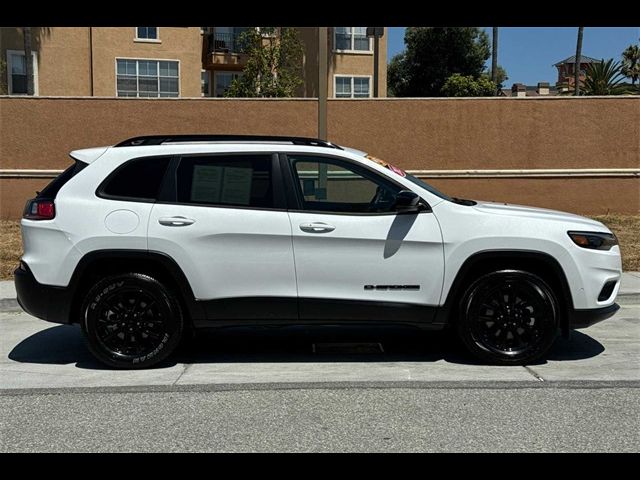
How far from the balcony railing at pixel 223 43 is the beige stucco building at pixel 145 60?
49 mm

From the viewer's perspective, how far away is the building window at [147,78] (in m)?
27.9

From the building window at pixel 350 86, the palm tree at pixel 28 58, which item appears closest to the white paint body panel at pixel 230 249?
the palm tree at pixel 28 58

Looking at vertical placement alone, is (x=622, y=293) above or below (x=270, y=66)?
below

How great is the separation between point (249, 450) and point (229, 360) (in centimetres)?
207

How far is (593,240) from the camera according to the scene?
18.5 feet

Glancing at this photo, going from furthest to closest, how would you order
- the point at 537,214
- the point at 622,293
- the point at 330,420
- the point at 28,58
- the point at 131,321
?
1. the point at 28,58
2. the point at 622,293
3. the point at 537,214
4. the point at 131,321
5. the point at 330,420

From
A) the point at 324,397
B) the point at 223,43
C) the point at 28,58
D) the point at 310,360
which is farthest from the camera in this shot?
the point at 223,43

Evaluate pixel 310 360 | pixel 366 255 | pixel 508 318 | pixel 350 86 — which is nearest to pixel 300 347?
pixel 310 360

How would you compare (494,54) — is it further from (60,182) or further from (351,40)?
(60,182)

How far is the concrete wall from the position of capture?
14.9 metres

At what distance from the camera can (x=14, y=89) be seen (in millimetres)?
26859

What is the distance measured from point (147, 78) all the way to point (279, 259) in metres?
24.9

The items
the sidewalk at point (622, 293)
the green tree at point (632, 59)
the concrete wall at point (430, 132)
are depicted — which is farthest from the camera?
the green tree at point (632, 59)

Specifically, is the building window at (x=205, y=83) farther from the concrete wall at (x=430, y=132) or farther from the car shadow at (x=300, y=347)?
the car shadow at (x=300, y=347)
